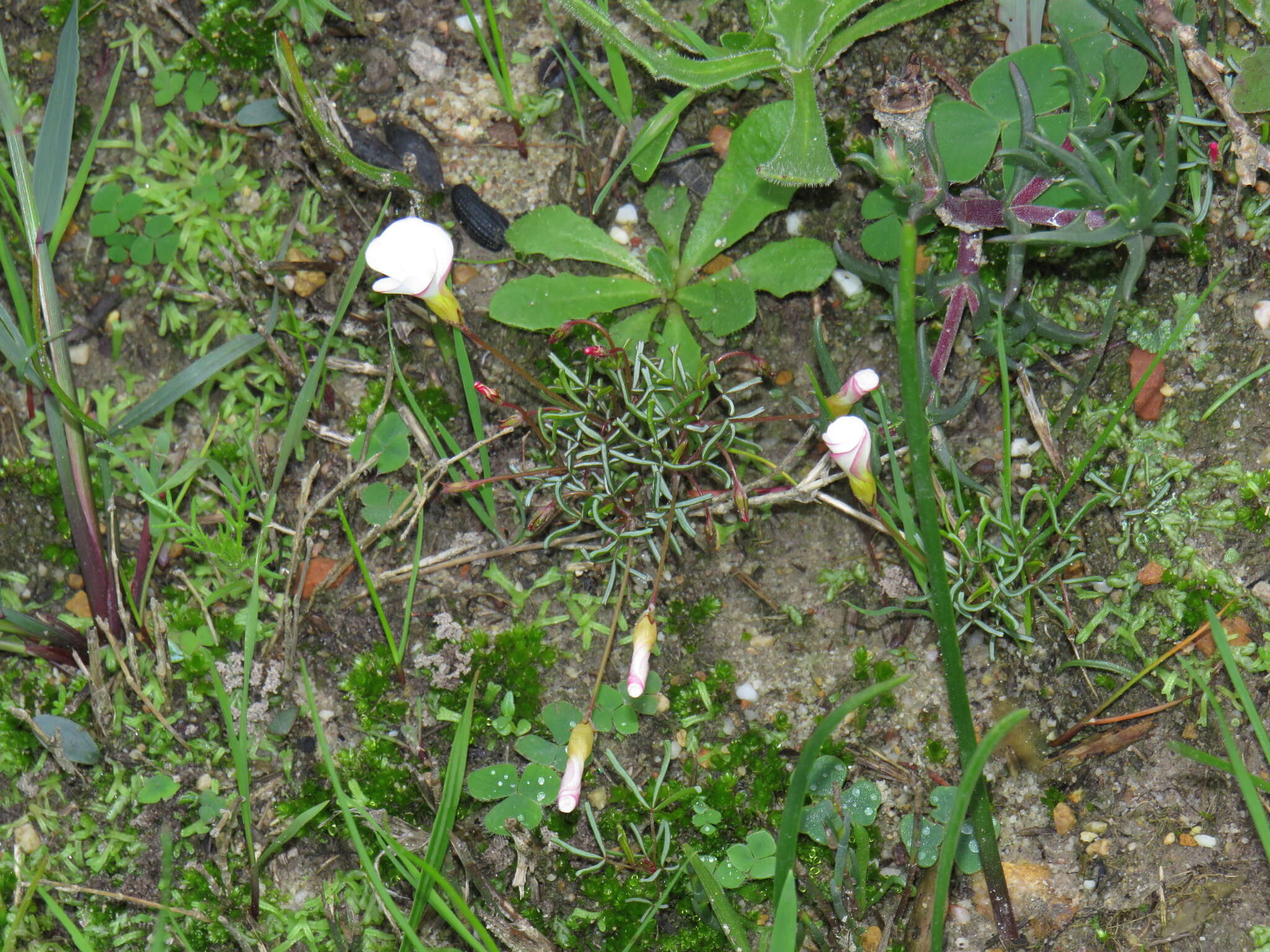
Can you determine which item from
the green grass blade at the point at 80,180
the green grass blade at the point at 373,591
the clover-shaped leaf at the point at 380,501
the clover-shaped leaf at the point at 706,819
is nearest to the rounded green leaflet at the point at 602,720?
the clover-shaped leaf at the point at 706,819

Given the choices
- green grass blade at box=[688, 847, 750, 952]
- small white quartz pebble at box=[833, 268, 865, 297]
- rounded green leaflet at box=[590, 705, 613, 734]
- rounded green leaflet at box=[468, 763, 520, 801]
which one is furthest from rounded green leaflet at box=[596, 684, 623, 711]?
small white quartz pebble at box=[833, 268, 865, 297]

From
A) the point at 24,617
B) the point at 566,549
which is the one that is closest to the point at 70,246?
the point at 24,617

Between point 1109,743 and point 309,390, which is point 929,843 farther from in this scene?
point 309,390

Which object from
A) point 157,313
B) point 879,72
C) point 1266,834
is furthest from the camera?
point 157,313

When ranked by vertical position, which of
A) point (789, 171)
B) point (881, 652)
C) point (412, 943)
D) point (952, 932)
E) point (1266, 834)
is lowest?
point (952, 932)

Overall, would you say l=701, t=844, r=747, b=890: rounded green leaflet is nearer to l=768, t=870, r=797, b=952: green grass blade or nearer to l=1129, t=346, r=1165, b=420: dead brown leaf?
l=768, t=870, r=797, b=952: green grass blade

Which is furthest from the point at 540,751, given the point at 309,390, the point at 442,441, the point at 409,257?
the point at 409,257

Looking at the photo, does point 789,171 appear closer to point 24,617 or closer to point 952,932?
point 952,932
